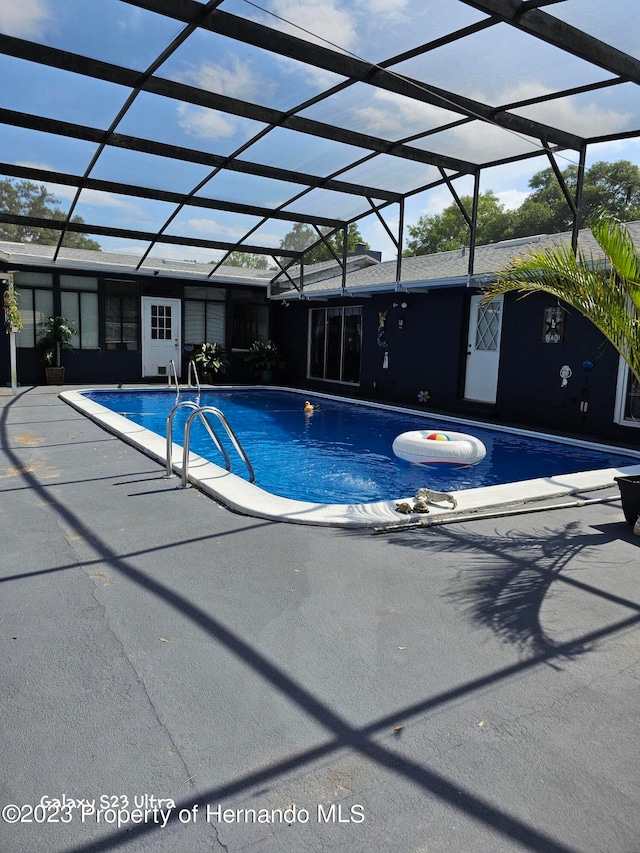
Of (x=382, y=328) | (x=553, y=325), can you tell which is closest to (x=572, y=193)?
(x=382, y=328)

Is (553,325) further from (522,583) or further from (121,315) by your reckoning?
(121,315)

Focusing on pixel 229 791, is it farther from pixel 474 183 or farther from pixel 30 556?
pixel 474 183

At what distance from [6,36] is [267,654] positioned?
21.1ft

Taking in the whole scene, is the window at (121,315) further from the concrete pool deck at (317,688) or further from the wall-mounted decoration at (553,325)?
the concrete pool deck at (317,688)

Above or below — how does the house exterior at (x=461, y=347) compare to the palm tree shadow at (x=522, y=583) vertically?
above

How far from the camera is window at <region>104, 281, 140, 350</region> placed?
50.1ft

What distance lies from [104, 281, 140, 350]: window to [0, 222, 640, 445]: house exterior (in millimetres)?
26

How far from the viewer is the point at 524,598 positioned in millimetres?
3242

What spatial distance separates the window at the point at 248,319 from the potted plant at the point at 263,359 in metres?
0.45

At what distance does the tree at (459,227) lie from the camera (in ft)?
117

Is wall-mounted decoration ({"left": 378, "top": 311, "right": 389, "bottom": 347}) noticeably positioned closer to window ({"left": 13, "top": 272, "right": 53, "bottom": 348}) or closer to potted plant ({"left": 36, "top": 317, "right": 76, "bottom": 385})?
potted plant ({"left": 36, "top": 317, "right": 76, "bottom": 385})

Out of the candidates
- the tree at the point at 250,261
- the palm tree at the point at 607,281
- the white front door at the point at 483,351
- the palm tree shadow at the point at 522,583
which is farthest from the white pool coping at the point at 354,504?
the tree at the point at 250,261

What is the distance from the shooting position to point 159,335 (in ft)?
52.4

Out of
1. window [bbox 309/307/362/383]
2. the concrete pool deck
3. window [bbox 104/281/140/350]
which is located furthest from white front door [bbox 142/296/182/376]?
the concrete pool deck
